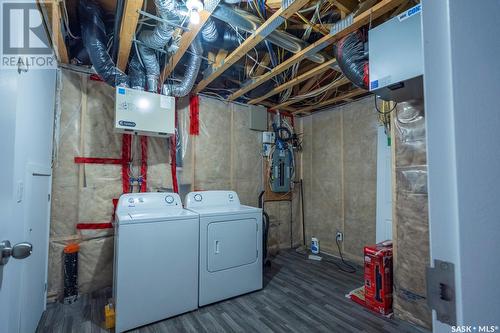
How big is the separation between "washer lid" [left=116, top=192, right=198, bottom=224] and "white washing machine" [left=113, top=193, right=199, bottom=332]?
18mm

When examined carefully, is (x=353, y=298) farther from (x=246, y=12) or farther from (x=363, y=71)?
(x=246, y=12)

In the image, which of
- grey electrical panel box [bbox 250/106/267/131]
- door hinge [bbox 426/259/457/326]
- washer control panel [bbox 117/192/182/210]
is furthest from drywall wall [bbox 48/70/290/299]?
door hinge [bbox 426/259/457/326]

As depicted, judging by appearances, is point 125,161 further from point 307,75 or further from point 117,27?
point 307,75

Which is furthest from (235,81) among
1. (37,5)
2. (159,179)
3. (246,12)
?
(37,5)

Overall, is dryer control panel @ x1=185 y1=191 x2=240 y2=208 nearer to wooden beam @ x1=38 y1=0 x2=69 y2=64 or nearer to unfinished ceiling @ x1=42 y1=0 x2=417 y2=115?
unfinished ceiling @ x1=42 y1=0 x2=417 y2=115

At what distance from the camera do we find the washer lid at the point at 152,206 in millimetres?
2201

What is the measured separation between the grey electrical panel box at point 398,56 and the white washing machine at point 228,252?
171 cm

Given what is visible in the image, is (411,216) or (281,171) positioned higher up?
(281,171)

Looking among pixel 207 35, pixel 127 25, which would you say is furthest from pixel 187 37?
pixel 127 25

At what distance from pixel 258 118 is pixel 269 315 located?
2.62 metres

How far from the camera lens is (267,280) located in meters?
2.80

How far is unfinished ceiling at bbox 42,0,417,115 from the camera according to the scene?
1.68m

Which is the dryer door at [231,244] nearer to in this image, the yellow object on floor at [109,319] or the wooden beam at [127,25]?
the yellow object on floor at [109,319]

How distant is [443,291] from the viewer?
0.42 m
